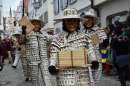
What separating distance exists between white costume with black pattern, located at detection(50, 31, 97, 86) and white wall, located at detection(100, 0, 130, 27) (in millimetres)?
7794

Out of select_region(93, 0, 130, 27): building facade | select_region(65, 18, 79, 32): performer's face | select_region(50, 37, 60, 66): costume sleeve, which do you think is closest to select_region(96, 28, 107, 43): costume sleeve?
select_region(65, 18, 79, 32): performer's face

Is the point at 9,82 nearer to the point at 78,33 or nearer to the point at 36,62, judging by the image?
the point at 36,62

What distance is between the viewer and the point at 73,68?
4121 millimetres

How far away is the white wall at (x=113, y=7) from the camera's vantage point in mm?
11875

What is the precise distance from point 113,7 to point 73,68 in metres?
9.47

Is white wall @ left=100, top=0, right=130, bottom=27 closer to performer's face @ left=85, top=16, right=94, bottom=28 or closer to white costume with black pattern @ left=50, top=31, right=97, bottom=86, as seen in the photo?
performer's face @ left=85, top=16, right=94, bottom=28

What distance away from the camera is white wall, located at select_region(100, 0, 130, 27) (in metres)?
11.9

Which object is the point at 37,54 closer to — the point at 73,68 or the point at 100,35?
the point at 100,35

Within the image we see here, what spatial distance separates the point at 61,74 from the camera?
4160mm

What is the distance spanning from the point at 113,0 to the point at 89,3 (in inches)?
107

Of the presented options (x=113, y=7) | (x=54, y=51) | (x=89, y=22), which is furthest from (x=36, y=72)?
(x=113, y=7)

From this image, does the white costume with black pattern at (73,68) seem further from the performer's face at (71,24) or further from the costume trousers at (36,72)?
the costume trousers at (36,72)

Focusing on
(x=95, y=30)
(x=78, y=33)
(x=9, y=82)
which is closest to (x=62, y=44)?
(x=78, y=33)

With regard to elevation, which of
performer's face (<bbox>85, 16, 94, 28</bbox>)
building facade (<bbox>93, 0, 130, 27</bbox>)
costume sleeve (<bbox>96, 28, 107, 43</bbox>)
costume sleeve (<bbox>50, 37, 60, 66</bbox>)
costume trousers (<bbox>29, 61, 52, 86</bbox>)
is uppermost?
building facade (<bbox>93, 0, 130, 27</bbox>)
